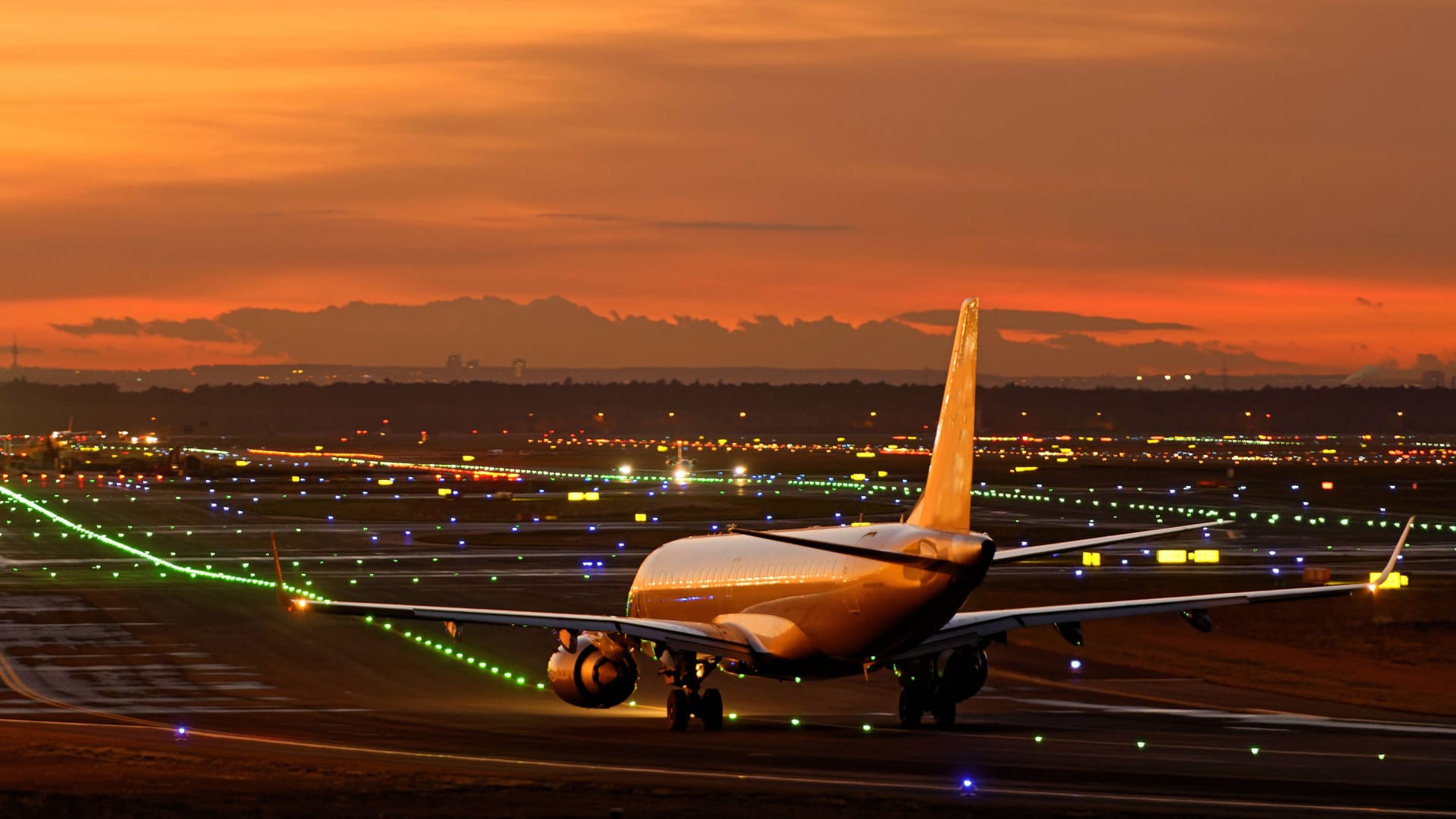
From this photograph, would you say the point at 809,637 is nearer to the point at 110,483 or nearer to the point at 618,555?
the point at 618,555

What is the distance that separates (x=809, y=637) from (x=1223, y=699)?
1054 cm

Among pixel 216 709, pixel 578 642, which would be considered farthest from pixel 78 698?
pixel 578 642

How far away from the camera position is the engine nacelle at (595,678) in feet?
111

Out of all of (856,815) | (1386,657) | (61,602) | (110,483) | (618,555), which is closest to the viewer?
(856,815)

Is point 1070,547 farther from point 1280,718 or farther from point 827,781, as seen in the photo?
point 1280,718

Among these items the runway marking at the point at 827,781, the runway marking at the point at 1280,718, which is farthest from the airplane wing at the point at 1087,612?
the runway marking at the point at 827,781

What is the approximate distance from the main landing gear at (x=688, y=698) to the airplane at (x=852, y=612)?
0.09 ft

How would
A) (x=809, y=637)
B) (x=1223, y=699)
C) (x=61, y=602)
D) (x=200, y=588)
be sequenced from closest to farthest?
(x=809, y=637), (x=1223, y=699), (x=61, y=602), (x=200, y=588)

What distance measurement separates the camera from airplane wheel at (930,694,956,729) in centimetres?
3406

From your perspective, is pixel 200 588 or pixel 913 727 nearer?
pixel 913 727

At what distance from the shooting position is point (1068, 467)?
15975cm

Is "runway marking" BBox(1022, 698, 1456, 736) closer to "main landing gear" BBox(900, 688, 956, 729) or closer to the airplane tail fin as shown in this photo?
"main landing gear" BBox(900, 688, 956, 729)

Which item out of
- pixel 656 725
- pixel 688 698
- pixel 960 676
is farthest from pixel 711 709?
pixel 960 676

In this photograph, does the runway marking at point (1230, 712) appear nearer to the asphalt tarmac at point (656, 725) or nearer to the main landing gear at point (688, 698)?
the asphalt tarmac at point (656, 725)
